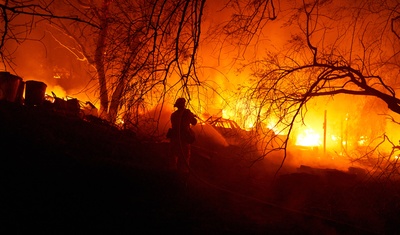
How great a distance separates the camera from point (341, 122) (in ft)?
107

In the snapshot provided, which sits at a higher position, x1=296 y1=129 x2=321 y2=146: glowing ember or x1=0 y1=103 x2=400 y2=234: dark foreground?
x1=296 y1=129 x2=321 y2=146: glowing ember

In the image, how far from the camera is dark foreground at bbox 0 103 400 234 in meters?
4.02

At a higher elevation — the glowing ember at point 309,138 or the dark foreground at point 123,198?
the glowing ember at point 309,138

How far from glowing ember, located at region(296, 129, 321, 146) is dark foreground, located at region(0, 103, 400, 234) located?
18.1m

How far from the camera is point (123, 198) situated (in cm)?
491

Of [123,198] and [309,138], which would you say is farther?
[309,138]

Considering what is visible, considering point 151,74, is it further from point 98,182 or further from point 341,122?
point 341,122

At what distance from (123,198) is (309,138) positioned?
25.7 meters

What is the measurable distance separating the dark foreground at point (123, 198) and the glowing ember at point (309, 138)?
59.3 feet

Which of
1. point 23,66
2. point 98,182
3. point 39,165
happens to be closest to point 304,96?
point 98,182

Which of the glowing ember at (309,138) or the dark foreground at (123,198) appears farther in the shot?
the glowing ember at (309,138)

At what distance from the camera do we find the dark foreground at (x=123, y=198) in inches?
158

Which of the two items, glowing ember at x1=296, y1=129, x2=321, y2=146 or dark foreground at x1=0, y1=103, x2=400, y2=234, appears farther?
glowing ember at x1=296, y1=129, x2=321, y2=146

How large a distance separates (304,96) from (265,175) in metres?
6.21
